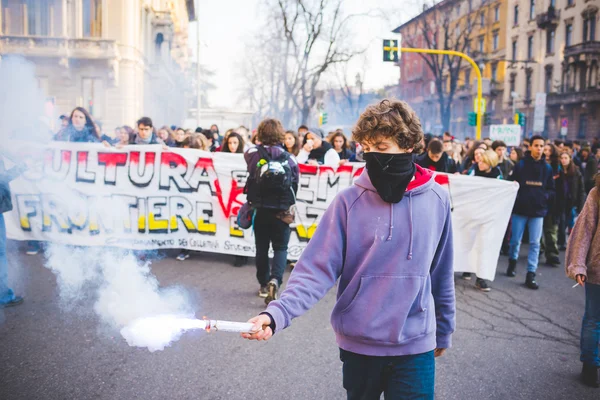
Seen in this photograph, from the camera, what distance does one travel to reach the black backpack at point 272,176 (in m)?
5.46

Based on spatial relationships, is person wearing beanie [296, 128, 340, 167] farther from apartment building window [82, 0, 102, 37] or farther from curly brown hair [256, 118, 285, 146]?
apartment building window [82, 0, 102, 37]

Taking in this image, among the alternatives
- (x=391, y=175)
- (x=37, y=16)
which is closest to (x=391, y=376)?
(x=391, y=175)

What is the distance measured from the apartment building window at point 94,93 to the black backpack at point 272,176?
82.5 feet

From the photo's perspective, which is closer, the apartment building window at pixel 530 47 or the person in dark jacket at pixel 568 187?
the person in dark jacket at pixel 568 187

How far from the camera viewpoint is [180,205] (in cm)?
793

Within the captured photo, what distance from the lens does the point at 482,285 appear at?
22.1 feet

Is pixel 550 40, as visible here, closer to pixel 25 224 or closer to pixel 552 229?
pixel 552 229

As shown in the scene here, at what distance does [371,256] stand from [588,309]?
2806 mm

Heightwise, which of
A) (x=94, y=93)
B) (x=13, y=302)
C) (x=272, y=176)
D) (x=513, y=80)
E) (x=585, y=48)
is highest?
(x=585, y=48)

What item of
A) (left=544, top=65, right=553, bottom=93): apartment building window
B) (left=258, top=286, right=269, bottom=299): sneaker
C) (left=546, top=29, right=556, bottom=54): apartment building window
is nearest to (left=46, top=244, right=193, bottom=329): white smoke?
(left=258, top=286, right=269, bottom=299): sneaker

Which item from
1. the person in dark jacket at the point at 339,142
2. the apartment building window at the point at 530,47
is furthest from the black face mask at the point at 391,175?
the apartment building window at the point at 530,47

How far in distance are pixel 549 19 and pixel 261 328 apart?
5098cm

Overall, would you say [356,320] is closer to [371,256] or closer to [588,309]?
[371,256]

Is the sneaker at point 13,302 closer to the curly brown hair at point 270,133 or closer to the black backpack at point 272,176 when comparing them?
the black backpack at point 272,176
